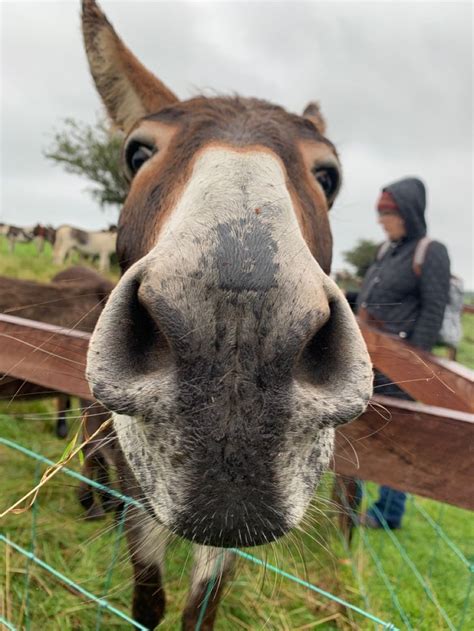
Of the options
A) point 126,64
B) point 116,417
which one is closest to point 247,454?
point 116,417

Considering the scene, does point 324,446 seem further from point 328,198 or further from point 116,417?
point 328,198

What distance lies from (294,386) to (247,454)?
16cm

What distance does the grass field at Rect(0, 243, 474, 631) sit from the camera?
2.43 metres

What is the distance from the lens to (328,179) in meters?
2.11

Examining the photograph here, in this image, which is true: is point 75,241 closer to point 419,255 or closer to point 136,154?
point 419,255

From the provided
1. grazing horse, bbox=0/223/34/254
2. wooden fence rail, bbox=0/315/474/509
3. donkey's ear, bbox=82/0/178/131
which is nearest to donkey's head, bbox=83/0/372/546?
wooden fence rail, bbox=0/315/474/509

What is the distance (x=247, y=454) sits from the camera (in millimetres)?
875

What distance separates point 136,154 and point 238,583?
8.54ft

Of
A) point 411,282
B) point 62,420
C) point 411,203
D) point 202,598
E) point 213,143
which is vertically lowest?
point 62,420

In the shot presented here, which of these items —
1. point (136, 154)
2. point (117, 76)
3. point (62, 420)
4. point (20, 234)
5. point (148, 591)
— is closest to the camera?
point (136, 154)

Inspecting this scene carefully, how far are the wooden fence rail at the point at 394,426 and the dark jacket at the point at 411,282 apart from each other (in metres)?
2.02

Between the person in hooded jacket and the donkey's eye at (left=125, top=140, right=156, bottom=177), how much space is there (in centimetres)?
202

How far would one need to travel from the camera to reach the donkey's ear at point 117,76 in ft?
8.28

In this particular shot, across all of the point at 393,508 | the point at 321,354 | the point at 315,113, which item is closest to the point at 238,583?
the point at 393,508
